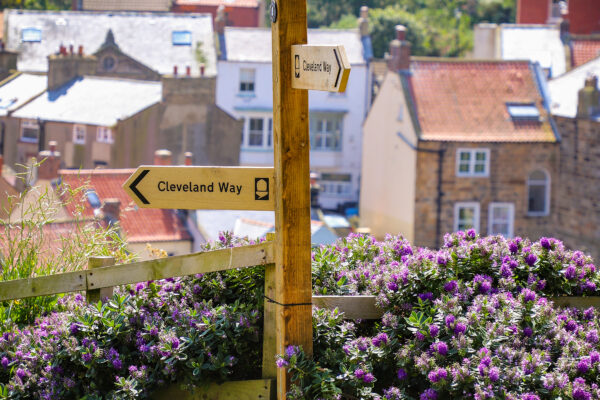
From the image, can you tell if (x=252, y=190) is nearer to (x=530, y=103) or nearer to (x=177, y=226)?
(x=177, y=226)

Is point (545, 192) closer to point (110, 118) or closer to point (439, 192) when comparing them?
point (439, 192)

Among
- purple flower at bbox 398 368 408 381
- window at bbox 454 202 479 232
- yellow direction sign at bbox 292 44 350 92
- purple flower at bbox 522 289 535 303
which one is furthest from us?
window at bbox 454 202 479 232

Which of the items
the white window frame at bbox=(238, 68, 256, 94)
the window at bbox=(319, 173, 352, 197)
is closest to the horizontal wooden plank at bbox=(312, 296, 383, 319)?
the white window frame at bbox=(238, 68, 256, 94)

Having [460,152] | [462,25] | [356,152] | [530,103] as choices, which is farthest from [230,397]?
[462,25]

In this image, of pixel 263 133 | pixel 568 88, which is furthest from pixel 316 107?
pixel 568 88

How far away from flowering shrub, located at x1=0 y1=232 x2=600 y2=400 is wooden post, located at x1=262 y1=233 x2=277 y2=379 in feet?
0.31

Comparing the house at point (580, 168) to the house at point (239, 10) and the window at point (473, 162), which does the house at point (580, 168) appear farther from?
the house at point (239, 10)

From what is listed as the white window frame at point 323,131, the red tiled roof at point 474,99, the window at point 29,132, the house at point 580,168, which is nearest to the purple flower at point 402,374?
the house at point 580,168

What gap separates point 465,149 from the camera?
3684 cm

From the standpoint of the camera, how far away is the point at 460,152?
36812 millimetres

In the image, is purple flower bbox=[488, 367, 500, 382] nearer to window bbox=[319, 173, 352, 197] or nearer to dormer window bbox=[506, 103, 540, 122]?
dormer window bbox=[506, 103, 540, 122]

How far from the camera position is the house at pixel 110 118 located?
3912cm

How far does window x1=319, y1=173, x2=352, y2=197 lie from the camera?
156 feet

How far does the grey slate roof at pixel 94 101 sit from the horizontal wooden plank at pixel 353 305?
34.2m
